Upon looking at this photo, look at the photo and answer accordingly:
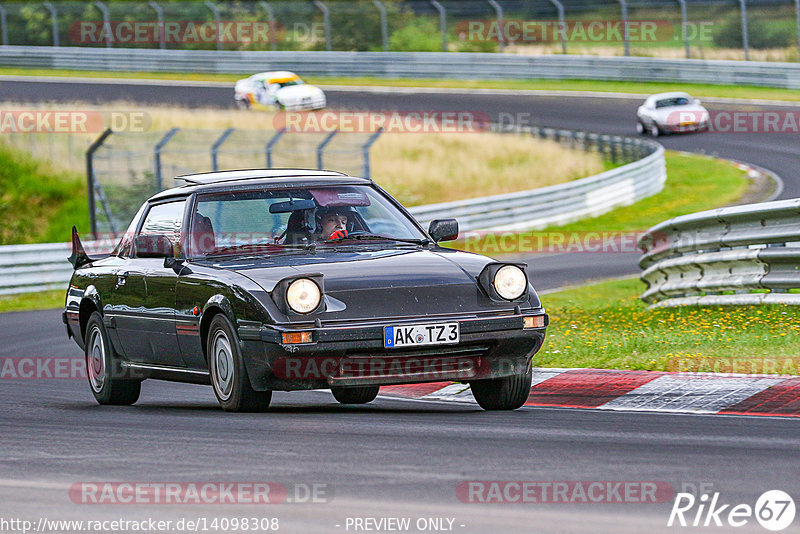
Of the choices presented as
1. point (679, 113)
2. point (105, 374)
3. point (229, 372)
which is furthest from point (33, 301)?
point (679, 113)

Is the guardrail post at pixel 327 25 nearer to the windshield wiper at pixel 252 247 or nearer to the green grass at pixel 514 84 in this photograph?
the green grass at pixel 514 84

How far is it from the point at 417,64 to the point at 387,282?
136ft

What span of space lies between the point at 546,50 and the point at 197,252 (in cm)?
4182

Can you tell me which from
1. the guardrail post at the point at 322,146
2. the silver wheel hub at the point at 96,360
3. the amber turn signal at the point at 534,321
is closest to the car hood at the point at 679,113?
the guardrail post at the point at 322,146

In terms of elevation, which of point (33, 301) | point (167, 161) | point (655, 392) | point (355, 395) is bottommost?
point (33, 301)

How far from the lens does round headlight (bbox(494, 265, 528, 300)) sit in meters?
7.31

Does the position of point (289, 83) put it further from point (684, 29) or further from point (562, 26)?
point (684, 29)

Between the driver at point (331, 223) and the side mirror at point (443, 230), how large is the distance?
1.78 feet

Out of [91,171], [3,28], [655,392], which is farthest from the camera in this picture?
[3,28]

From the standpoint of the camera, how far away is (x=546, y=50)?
4872 centimetres

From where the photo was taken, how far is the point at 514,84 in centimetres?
4647

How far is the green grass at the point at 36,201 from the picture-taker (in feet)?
96.2

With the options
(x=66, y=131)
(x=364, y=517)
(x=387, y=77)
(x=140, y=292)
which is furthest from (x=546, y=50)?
(x=364, y=517)

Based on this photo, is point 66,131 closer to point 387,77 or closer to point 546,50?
point 387,77
